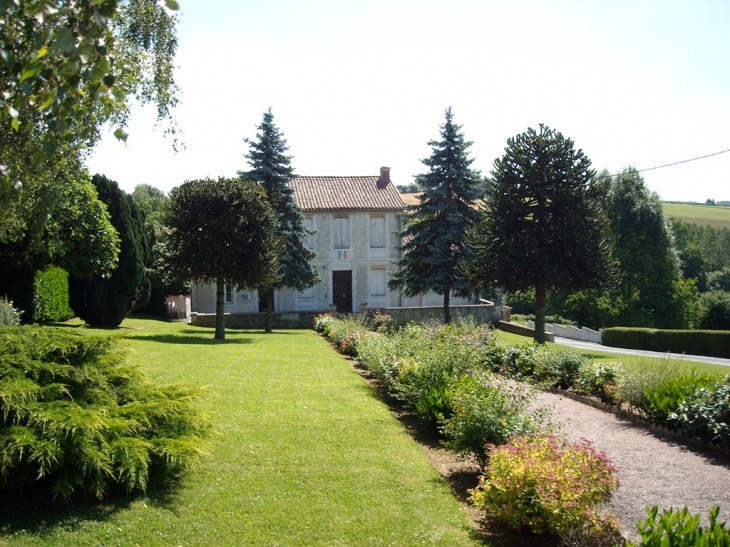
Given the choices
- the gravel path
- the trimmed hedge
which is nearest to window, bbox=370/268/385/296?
the trimmed hedge

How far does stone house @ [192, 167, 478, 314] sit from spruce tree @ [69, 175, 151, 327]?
12401 mm

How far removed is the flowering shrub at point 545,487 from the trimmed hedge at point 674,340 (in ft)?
86.9

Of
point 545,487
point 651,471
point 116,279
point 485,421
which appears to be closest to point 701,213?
point 116,279

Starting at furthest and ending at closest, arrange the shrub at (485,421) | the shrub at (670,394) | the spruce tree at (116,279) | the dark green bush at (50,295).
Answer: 1. the spruce tree at (116,279)
2. the dark green bush at (50,295)
3. the shrub at (670,394)
4. the shrub at (485,421)

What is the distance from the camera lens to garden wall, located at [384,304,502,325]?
1293 inches

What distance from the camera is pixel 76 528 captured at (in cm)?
495

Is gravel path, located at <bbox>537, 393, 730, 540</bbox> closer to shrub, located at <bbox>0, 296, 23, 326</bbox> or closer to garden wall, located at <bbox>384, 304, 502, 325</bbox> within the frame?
shrub, located at <bbox>0, 296, 23, 326</bbox>

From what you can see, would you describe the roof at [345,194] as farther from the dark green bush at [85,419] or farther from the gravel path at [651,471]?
the dark green bush at [85,419]

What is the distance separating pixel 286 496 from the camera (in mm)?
5992

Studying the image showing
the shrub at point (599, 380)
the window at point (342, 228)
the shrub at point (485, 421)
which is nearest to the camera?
the shrub at point (485, 421)

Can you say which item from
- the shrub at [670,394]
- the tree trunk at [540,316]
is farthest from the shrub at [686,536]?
the tree trunk at [540,316]

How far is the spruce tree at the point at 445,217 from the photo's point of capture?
96.2 ft

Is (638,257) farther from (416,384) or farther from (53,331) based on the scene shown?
(53,331)

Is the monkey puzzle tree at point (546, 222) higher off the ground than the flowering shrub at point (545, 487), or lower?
higher
